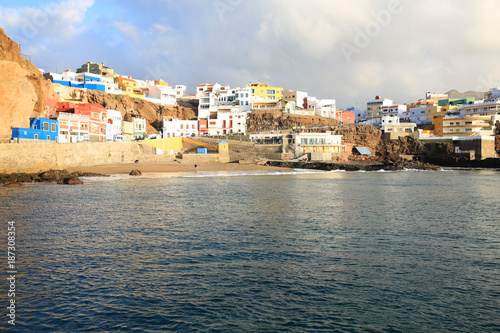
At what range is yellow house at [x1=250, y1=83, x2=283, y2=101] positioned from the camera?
105250 mm

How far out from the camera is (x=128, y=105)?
288 feet

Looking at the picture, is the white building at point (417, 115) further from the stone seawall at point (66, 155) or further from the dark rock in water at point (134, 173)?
the dark rock in water at point (134, 173)

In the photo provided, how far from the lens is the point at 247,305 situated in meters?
9.97

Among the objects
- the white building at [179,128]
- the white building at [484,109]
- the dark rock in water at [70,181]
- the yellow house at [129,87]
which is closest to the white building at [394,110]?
the white building at [484,109]

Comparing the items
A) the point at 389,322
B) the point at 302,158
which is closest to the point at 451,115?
the point at 302,158

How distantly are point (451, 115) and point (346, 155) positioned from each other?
33253mm

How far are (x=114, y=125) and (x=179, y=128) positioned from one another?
57.9 feet

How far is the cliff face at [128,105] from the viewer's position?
80438 mm

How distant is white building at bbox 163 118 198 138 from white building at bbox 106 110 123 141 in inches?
417

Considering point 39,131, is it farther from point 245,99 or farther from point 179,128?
point 245,99

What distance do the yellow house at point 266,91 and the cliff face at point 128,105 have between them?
19335 millimetres

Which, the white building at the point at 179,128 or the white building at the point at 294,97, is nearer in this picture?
the white building at the point at 179,128

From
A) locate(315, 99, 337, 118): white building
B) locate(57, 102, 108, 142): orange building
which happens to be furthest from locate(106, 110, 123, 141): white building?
locate(315, 99, 337, 118): white building

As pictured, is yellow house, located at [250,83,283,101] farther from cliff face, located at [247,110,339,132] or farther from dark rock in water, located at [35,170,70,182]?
dark rock in water, located at [35,170,70,182]
